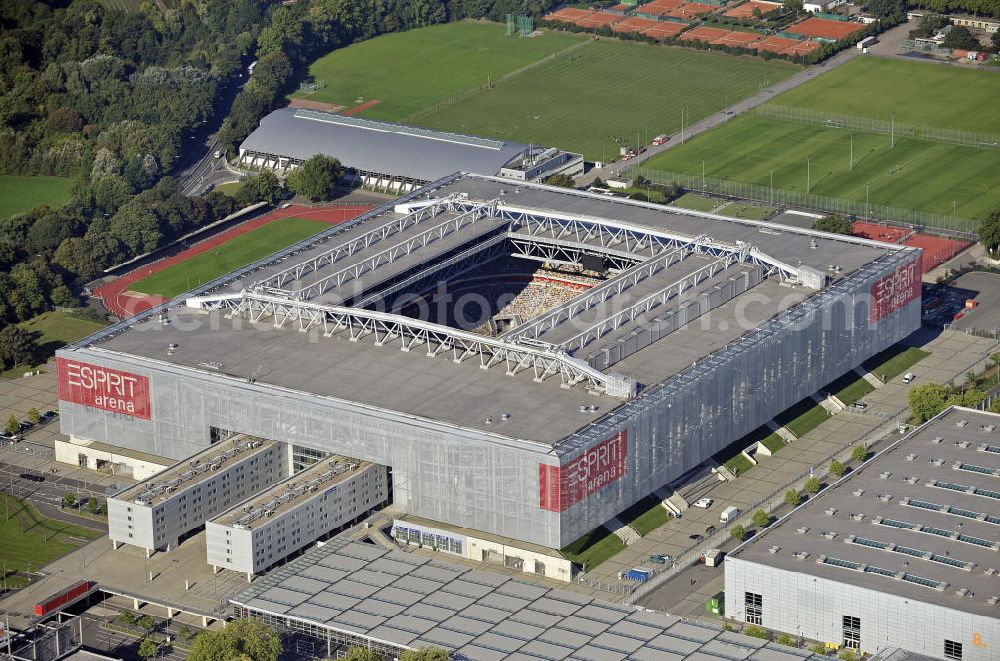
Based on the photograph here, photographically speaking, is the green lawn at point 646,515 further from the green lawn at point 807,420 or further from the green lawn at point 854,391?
the green lawn at point 854,391

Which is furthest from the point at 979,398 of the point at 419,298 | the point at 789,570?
the point at 419,298

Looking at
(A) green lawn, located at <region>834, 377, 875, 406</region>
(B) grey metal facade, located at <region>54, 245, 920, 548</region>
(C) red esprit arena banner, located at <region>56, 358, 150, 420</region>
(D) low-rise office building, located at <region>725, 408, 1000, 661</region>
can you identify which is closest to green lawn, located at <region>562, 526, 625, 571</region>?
(B) grey metal facade, located at <region>54, 245, 920, 548</region>

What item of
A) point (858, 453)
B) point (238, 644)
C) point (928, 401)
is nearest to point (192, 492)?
point (238, 644)

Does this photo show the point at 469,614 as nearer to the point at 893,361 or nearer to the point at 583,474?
the point at 583,474

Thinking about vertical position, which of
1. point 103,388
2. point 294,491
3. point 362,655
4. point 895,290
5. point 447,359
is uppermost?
point 447,359

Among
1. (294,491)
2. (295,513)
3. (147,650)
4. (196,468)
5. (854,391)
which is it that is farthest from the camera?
(854,391)

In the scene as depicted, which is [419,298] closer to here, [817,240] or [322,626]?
[817,240]
